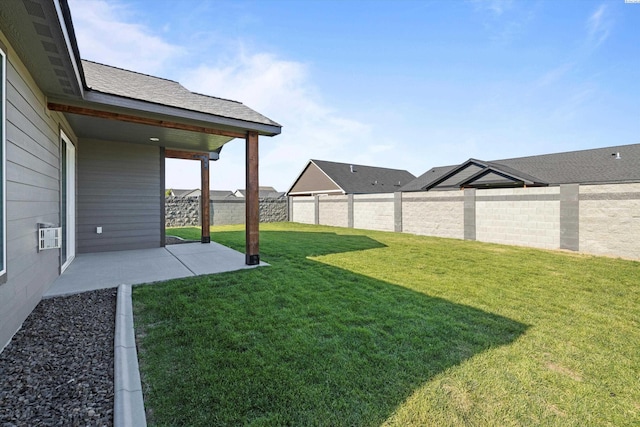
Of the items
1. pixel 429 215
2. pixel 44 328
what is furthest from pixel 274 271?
pixel 429 215

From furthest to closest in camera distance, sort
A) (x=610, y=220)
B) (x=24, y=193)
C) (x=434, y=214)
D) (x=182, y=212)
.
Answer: (x=182, y=212)
(x=434, y=214)
(x=610, y=220)
(x=24, y=193)

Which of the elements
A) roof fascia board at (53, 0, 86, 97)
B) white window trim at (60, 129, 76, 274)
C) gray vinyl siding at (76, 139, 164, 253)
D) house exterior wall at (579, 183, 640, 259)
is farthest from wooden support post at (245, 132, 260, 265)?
house exterior wall at (579, 183, 640, 259)

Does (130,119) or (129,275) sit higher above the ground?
(130,119)

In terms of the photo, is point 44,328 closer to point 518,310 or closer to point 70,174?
point 70,174

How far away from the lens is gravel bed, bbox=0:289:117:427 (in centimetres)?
156

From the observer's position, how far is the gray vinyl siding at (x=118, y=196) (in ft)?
20.8

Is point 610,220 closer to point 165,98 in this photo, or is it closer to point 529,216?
point 529,216

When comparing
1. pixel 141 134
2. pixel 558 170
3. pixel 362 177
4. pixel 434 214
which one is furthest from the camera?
pixel 362 177

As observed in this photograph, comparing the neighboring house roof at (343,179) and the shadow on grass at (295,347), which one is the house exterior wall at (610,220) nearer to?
the shadow on grass at (295,347)

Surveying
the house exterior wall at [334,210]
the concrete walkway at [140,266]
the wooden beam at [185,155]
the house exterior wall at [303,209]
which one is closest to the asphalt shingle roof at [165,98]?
the wooden beam at [185,155]

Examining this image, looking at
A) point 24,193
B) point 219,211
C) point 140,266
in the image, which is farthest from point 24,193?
point 219,211

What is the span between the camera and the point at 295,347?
7.79ft

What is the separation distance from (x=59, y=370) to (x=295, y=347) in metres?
1.62

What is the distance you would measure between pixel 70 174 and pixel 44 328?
4134 mm
